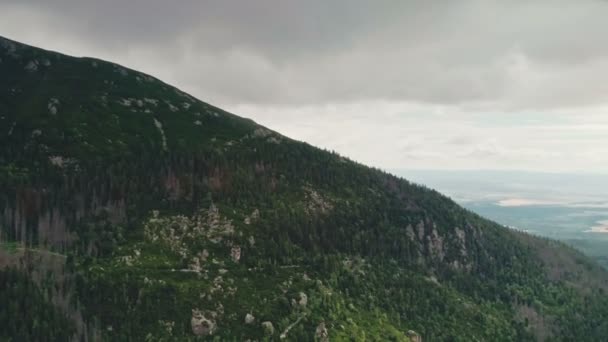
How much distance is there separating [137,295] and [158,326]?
17961mm

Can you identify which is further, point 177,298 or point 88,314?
point 177,298

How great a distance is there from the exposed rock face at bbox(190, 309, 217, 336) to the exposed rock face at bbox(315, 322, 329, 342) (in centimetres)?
4096

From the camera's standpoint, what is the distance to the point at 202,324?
177000 mm

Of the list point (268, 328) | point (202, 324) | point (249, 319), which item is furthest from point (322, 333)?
point (202, 324)

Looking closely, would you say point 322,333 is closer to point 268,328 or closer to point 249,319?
point 268,328

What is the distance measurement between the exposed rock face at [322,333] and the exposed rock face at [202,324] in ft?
134

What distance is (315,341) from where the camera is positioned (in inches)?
7318

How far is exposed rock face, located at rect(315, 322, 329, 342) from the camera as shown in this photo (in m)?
188

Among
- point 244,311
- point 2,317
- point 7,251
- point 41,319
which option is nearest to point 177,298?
point 244,311

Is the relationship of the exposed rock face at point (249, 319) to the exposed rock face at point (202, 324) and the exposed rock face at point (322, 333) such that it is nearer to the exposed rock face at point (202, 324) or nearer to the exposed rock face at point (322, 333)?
the exposed rock face at point (202, 324)

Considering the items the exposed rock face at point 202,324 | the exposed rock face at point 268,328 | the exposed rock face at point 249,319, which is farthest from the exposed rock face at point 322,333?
the exposed rock face at point 202,324

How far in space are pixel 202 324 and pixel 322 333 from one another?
47.9 m

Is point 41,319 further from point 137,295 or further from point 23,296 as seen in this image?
point 137,295

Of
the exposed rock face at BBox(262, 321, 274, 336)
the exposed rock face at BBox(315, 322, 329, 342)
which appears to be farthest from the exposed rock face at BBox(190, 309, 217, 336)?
the exposed rock face at BBox(315, 322, 329, 342)
